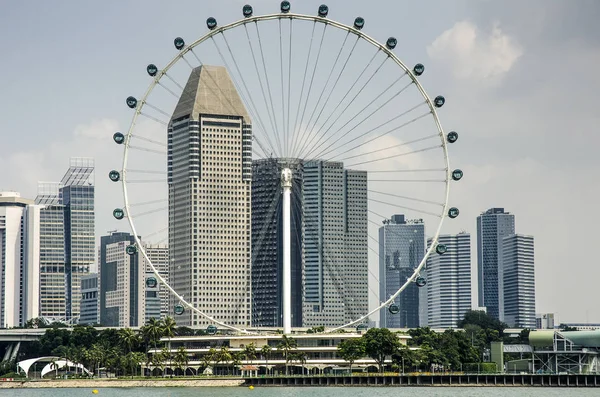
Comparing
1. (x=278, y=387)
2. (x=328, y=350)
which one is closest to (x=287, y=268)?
(x=278, y=387)

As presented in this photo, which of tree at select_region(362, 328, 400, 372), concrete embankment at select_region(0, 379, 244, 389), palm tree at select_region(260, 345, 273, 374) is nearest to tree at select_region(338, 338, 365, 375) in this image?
tree at select_region(362, 328, 400, 372)

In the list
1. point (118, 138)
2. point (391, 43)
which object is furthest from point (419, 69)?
point (118, 138)

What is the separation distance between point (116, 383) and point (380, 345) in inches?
1448

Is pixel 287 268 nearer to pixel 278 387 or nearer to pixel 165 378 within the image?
pixel 278 387

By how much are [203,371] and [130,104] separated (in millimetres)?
61198

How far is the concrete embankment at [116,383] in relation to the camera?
167m

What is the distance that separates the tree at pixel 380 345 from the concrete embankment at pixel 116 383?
18.0 m

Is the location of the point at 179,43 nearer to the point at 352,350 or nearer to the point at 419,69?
the point at 419,69

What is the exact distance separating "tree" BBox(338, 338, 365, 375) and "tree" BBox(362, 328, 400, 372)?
1361 millimetres

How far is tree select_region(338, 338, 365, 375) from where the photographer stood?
174 meters

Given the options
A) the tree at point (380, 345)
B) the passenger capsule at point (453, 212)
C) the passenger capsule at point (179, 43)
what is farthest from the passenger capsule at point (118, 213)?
the tree at point (380, 345)

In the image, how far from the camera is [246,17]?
13000cm

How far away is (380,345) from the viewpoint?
16950 cm

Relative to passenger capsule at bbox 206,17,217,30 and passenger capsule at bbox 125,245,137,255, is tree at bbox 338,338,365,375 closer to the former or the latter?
passenger capsule at bbox 125,245,137,255
